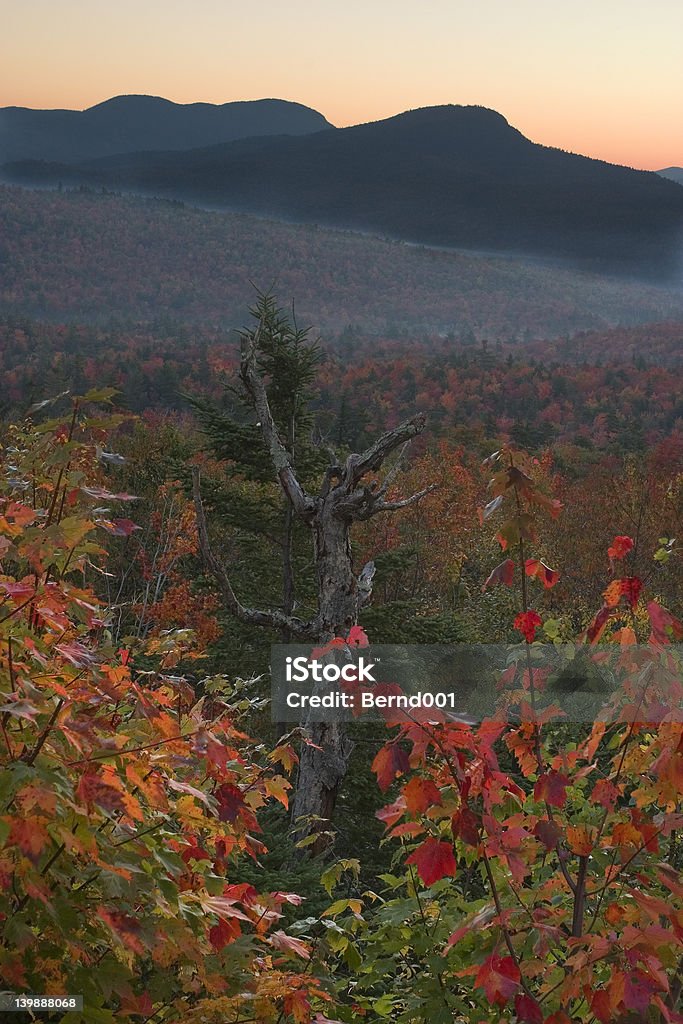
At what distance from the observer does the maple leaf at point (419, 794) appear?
2432mm

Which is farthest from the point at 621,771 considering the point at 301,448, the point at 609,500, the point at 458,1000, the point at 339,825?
the point at 609,500

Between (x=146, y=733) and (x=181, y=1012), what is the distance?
29.6 inches

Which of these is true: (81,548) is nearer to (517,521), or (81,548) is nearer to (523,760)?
(517,521)

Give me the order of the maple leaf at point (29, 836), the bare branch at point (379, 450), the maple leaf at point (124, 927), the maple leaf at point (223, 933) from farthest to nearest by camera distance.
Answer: the bare branch at point (379, 450), the maple leaf at point (223, 933), the maple leaf at point (124, 927), the maple leaf at point (29, 836)

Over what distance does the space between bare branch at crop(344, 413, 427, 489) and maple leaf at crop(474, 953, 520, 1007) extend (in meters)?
6.86

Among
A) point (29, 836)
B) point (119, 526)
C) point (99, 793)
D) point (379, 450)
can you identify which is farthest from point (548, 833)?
point (379, 450)

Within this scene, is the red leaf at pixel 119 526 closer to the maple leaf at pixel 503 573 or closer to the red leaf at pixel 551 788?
the maple leaf at pixel 503 573

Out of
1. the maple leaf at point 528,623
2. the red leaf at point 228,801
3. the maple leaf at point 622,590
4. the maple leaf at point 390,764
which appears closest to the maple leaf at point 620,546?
the maple leaf at point 622,590

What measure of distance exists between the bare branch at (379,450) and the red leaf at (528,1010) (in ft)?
22.8

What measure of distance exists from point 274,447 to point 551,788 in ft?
25.2

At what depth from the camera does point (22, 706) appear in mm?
1904

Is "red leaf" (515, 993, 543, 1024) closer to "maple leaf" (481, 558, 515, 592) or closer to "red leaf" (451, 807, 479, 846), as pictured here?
"red leaf" (451, 807, 479, 846)

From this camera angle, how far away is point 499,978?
8.07 feet

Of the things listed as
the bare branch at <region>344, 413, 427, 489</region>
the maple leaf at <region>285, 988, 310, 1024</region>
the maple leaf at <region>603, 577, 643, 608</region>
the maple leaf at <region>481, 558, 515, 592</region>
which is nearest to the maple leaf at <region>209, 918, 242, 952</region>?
the maple leaf at <region>285, 988, 310, 1024</region>
